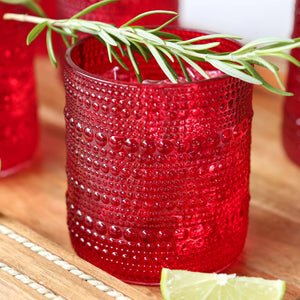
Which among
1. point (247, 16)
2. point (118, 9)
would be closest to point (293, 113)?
point (118, 9)

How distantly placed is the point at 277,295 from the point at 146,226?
13 centimetres

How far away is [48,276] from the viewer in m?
0.55

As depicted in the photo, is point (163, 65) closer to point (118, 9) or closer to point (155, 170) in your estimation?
point (155, 170)

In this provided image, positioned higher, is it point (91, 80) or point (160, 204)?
Result: point (91, 80)

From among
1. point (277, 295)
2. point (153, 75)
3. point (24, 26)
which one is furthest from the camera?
point (24, 26)

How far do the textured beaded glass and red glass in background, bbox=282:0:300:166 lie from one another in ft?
0.64

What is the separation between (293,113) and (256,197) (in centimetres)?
12

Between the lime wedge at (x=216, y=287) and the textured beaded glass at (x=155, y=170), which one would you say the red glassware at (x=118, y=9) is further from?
the lime wedge at (x=216, y=287)

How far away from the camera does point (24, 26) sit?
763 mm

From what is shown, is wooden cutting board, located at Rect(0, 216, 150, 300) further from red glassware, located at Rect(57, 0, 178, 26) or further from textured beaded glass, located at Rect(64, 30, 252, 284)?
red glassware, located at Rect(57, 0, 178, 26)

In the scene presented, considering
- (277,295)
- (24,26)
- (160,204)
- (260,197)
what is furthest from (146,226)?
(24,26)

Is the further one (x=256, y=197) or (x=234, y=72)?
(x=256, y=197)

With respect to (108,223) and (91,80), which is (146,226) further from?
(91,80)

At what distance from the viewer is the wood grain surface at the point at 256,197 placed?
2.09 feet
